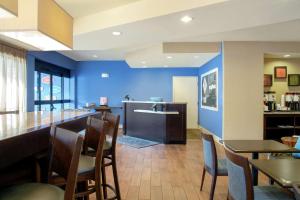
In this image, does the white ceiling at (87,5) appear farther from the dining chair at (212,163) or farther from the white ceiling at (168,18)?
the dining chair at (212,163)

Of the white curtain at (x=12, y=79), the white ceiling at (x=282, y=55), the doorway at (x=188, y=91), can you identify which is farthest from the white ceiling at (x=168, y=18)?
the doorway at (x=188, y=91)

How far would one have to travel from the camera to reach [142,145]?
19.5ft

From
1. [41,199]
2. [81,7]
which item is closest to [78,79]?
[81,7]

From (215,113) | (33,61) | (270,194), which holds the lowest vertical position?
(270,194)

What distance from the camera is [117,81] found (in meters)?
9.01

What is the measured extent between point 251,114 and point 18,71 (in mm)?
5385

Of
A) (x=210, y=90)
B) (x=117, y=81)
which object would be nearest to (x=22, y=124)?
(x=210, y=90)

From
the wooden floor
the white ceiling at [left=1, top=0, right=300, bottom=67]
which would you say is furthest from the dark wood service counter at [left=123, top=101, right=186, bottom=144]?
the white ceiling at [left=1, top=0, right=300, bottom=67]

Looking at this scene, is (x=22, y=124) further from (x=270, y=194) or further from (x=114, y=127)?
(x=270, y=194)

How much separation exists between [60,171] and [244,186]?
1145 millimetres

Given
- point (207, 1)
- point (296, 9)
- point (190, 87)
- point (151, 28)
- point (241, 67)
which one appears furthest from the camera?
point (190, 87)

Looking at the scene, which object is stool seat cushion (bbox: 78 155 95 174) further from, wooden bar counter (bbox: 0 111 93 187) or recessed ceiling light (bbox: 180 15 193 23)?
recessed ceiling light (bbox: 180 15 193 23)

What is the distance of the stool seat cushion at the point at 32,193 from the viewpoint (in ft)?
3.56

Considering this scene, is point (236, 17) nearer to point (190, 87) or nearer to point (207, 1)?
point (207, 1)
